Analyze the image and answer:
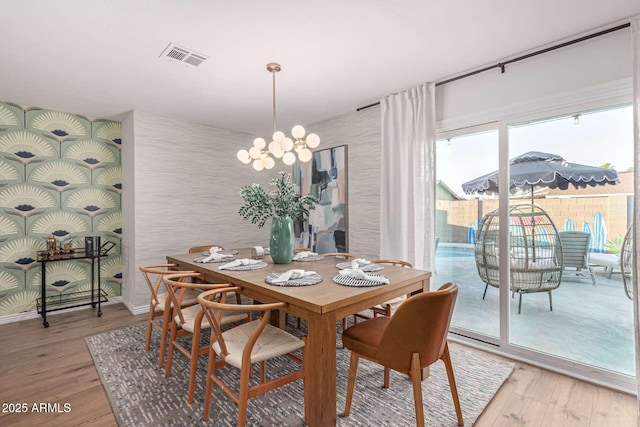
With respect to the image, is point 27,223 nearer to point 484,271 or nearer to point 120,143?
point 120,143

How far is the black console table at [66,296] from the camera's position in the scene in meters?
3.36

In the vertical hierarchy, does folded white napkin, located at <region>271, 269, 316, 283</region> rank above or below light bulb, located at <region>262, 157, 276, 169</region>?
below

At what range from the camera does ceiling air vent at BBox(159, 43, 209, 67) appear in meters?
2.35

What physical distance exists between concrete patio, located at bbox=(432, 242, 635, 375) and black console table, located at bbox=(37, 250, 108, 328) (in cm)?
420

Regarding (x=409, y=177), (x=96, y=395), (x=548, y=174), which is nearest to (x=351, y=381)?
(x=96, y=395)

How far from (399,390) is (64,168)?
4439mm

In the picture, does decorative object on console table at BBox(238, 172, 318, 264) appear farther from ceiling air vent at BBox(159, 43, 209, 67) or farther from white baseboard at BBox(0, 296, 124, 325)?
white baseboard at BBox(0, 296, 124, 325)

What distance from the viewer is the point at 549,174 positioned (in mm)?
2535

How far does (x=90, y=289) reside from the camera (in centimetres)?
400

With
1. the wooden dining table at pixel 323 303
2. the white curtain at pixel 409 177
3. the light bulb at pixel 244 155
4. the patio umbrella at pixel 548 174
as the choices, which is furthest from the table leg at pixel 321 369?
the patio umbrella at pixel 548 174

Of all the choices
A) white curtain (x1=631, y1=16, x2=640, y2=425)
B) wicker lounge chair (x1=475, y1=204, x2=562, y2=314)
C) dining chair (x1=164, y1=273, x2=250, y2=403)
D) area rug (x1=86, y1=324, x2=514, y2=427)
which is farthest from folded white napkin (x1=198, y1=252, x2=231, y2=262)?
white curtain (x1=631, y1=16, x2=640, y2=425)

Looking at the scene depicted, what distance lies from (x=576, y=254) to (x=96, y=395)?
12.1ft

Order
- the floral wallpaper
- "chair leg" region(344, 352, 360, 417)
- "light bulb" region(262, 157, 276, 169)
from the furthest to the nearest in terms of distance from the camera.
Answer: the floral wallpaper < "light bulb" region(262, 157, 276, 169) < "chair leg" region(344, 352, 360, 417)

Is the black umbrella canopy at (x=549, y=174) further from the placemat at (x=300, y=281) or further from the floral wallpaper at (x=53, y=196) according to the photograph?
the floral wallpaper at (x=53, y=196)
